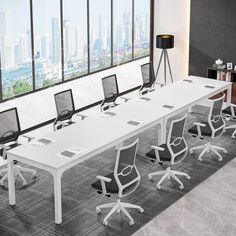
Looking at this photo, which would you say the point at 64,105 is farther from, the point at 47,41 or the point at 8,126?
the point at 47,41

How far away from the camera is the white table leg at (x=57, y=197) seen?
6902 mm

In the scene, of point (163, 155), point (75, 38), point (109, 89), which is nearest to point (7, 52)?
point (75, 38)

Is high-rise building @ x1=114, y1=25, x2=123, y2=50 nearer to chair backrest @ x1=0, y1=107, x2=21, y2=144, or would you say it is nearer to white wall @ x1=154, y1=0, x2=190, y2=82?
white wall @ x1=154, y1=0, x2=190, y2=82

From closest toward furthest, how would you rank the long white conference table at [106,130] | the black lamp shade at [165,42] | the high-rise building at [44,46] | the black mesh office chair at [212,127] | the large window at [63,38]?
the long white conference table at [106,130]
the black mesh office chair at [212,127]
the large window at [63,38]
the high-rise building at [44,46]
the black lamp shade at [165,42]

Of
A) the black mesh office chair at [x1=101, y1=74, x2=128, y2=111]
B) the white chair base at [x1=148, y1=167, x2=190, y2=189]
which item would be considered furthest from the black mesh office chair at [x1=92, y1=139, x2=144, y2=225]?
the black mesh office chair at [x1=101, y1=74, x2=128, y2=111]

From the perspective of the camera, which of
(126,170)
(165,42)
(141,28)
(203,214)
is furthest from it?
(141,28)

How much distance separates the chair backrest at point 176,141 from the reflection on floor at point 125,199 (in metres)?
0.50

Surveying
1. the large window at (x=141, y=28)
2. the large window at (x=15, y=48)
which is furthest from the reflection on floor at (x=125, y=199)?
the large window at (x=141, y=28)

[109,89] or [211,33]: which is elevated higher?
[211,33]

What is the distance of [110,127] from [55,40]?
3087 mm

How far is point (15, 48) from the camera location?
1002 centimetres

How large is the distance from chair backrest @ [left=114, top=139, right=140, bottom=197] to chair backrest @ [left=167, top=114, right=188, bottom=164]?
874 mm

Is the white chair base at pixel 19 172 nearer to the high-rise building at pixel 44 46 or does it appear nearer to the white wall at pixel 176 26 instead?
the high-rise building at pixel 44 46

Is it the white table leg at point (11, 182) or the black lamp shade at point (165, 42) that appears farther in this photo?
the black lamp shade at point (165, 42)
